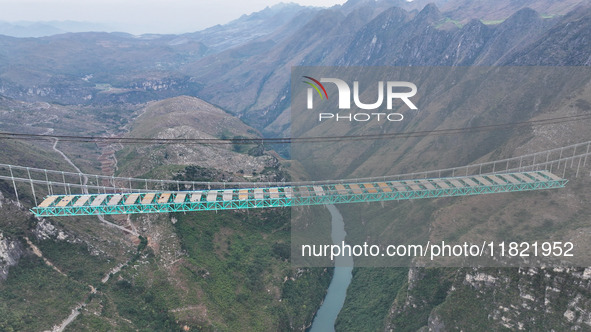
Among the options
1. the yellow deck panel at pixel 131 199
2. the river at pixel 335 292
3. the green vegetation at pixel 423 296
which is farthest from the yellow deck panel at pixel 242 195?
the green vegetation at pixel 423 296

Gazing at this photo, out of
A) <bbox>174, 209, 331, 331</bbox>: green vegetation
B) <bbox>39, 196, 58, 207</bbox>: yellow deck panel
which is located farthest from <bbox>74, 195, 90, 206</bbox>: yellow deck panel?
<bbox>174, 209, 331, 331</bbox>: green vegetation

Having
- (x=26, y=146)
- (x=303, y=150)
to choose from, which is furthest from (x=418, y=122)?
(x=26, y=146)

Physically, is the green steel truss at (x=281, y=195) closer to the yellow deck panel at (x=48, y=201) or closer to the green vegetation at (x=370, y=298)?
the yellow deck panel at (x=48, y=201)

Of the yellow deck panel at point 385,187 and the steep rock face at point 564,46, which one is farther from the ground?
the steep rock face at point 564,46

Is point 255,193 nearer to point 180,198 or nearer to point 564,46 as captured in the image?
point 180,198

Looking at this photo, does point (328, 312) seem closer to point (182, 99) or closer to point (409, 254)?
point (409, 254)

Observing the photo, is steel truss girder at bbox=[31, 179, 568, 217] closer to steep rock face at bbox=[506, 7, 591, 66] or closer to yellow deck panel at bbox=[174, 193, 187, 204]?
yellow deck panel at bbox=[174, 193, 187, 204]
